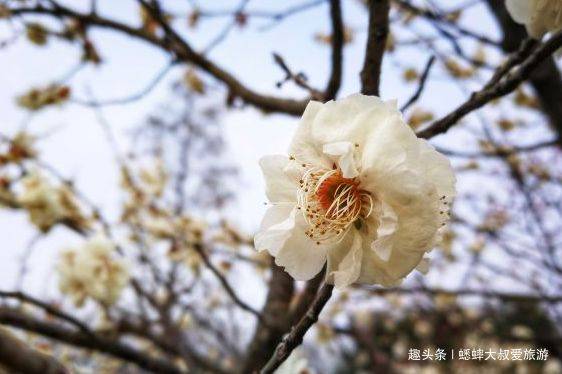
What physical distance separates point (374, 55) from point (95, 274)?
211cm

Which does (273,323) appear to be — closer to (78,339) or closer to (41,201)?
(78,339)

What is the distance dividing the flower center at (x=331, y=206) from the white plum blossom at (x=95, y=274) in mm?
2016

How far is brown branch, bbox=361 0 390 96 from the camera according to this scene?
40.0 inches

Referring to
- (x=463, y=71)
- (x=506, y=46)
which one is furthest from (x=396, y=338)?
(x=506, y=46)

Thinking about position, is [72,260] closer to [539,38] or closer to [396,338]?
[539,38]

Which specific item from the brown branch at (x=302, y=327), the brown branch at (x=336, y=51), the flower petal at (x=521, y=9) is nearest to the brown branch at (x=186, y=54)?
the brown branch at (x=336, y=51)

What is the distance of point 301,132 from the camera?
76 cm

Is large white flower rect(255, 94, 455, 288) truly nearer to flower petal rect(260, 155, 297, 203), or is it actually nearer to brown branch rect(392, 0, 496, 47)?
flower petal rect(260, 155, 297, 203)

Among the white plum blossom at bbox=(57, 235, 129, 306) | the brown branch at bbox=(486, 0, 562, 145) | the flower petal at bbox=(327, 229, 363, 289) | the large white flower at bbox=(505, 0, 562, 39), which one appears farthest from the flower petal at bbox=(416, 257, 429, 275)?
the brown branch at bbox=(486, 0, 562, 145)

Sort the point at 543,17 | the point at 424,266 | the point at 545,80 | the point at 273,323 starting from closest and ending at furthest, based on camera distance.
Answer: the point at 424,266
the point at 543,17
the point at 273,323
the point at 545,80

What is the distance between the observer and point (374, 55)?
1.02m

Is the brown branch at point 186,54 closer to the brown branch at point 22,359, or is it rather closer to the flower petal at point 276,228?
the flower petal at point 276,228

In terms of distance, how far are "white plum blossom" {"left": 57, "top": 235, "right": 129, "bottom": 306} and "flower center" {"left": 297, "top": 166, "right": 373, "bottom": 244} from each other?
6.61 feet

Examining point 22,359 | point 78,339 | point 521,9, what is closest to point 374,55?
point 521,9
